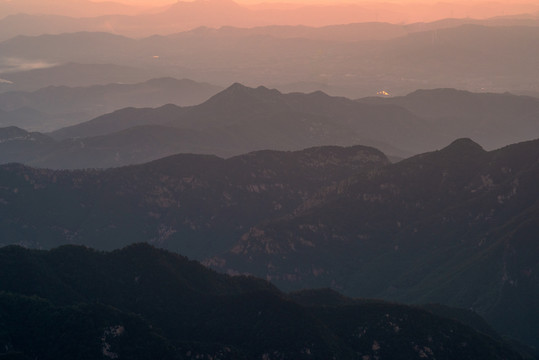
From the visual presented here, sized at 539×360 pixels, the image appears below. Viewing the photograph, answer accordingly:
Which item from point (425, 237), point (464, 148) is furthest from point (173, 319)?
point (464, 148)

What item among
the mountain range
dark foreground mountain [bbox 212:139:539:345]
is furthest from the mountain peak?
the mountain range

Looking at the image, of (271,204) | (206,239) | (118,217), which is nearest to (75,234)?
(118,217)

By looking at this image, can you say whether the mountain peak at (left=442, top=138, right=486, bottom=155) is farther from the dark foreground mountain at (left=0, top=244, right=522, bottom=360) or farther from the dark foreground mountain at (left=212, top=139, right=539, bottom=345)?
the dark foreground mountain at (left=0, top=244, right=522, bottom=360)

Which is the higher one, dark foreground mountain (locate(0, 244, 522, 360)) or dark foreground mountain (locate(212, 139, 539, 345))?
dark foreground mountain (locate(0, 244, 522, 360))

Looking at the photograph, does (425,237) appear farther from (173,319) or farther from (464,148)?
(173,319)

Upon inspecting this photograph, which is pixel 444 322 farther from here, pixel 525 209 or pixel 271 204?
pixel 271 204

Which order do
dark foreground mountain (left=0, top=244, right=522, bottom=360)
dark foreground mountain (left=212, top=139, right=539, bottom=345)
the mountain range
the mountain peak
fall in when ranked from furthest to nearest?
→ the mountain peak
the mountain range
dark foreground mountain (left=212, top=139, right=539, bottom=345)
dark foreground mountain (left=0, top=244, right=522, bottom=360)
